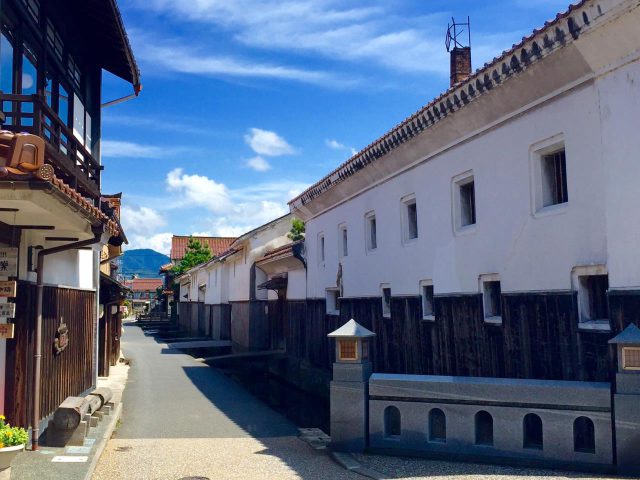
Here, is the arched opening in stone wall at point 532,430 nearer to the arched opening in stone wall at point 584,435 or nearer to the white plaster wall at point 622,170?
the arched opening in stone wall at point 584,435

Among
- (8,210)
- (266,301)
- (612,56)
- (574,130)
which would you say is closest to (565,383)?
(574,130)

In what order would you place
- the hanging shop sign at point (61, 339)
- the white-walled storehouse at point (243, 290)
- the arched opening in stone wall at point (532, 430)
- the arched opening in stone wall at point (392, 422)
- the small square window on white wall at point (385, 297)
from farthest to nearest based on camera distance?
the white-walled storehouse at point (243, 290), the small square window on white wall at point (385, 297), the hanging shop sign at point (61, 339), the arched opening in stone wall at point (392, 422), the arched opening in stone wall at point (532, 430)

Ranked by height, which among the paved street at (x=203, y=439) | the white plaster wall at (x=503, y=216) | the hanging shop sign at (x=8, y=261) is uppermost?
the white plaster wall at (x=503, y=216)

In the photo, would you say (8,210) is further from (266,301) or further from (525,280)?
(266,301)

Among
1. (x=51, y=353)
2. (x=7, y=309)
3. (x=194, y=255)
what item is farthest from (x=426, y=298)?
(x=194, y=255)

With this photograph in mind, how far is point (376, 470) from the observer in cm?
828

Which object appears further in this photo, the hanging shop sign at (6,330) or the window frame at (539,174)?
the window frame at (539,174)

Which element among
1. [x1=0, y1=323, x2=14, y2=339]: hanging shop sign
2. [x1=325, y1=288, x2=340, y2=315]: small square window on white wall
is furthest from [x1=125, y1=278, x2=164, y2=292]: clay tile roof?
[x1=0, y1=323, x2=14, y2=339]: hanging shop sign

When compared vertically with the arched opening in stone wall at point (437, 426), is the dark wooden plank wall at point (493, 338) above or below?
above

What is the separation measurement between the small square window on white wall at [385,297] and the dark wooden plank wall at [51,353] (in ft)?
23.4

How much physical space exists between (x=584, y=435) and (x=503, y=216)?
405 centimetres

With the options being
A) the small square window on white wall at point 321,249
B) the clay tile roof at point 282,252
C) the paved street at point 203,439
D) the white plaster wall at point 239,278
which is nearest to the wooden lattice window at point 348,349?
the paved street at point 203,439

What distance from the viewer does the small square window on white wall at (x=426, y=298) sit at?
13.7m

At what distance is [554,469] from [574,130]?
191 inches
